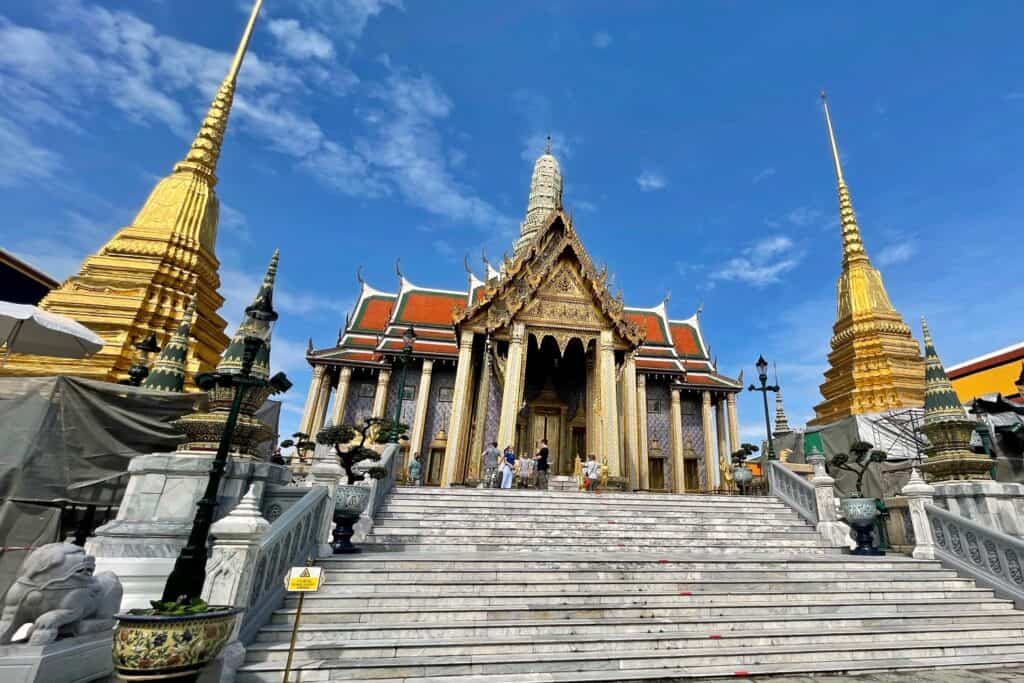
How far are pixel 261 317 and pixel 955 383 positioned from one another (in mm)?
32995

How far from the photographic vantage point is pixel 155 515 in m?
4.31


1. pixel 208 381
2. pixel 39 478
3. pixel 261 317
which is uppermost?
pixel 261 317

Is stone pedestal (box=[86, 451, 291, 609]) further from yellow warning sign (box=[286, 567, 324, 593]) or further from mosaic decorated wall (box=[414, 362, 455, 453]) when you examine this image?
mosaic decorated wall (box=[414, 362, 455, 453])

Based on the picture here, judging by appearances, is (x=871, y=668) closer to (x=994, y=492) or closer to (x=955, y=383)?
(x=994, y=492)

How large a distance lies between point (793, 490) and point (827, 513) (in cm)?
122

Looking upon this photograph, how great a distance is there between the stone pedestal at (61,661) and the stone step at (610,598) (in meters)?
1.75

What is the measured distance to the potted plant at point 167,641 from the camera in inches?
102

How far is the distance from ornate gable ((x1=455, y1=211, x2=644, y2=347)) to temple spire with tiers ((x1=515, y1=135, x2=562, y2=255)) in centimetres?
1597

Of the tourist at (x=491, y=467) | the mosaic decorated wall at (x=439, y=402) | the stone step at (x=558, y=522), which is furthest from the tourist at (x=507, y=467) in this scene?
the mosaic decorated wall at (x=439, y=402)

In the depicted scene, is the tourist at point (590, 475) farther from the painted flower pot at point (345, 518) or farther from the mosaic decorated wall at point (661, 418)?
the mosaic decorated wall at point (661, 418)

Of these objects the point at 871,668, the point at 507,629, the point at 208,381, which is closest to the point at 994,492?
the point at 871,668

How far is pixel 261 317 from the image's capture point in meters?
4.20

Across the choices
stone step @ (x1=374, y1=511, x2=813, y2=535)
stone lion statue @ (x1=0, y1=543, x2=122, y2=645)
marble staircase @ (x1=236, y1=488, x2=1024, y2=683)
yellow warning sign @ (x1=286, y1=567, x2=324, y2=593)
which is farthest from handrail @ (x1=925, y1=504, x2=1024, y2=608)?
stone lion statue @ (x1=0, y1=543, x2=122, y2=645)

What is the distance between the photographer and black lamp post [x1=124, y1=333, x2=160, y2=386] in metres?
10.2
